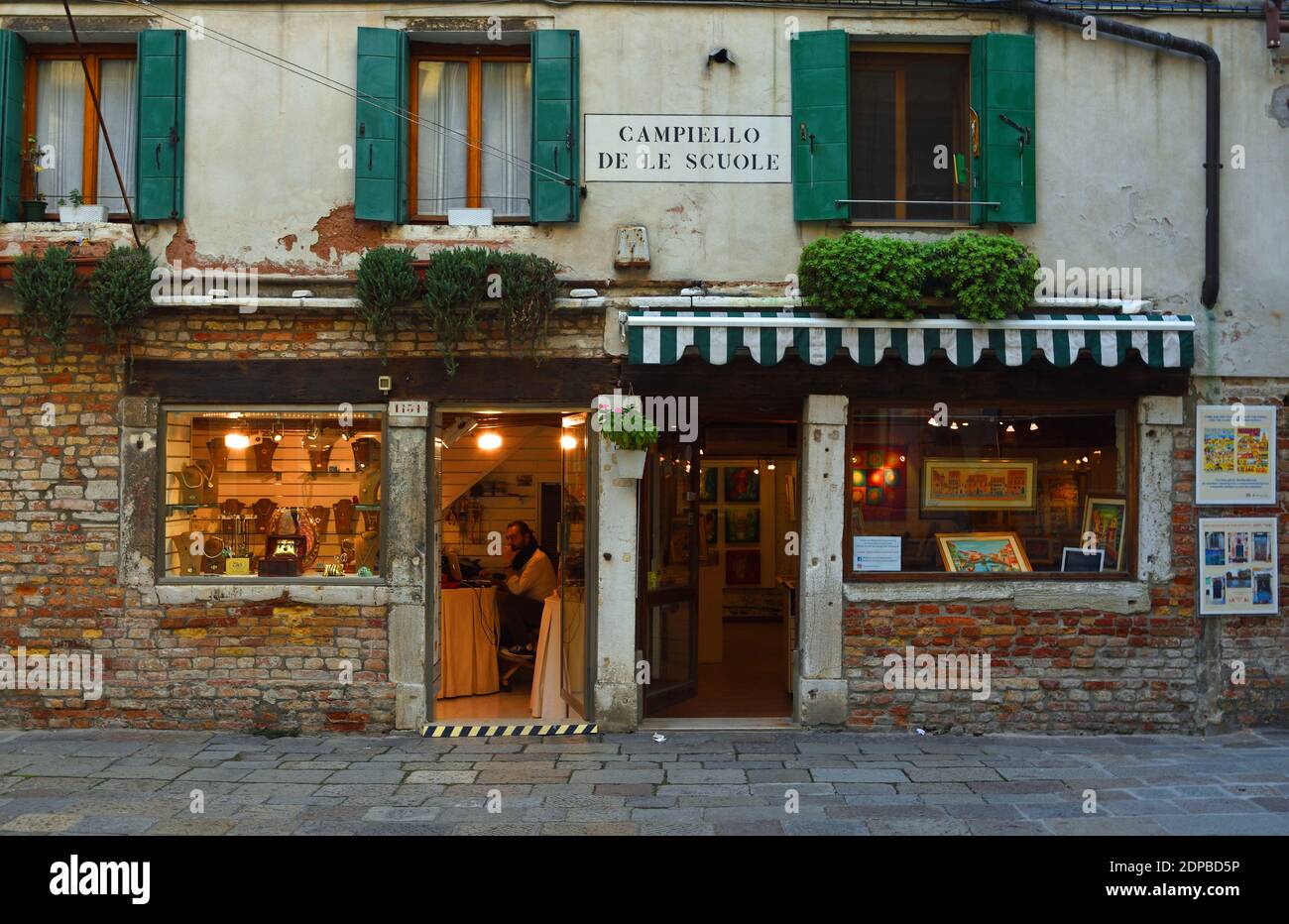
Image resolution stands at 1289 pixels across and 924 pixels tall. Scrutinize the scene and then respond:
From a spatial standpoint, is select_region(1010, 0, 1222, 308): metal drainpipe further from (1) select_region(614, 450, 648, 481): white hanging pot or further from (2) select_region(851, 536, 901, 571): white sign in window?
(1) select_region(614, 450, 648, 481): white hanging pot

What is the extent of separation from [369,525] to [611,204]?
3.10m

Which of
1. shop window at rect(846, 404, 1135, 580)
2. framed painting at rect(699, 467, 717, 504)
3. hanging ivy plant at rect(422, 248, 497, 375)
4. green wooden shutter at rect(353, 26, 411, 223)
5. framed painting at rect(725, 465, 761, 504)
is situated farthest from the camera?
framed painting at rect(725, 465, 761, 504)

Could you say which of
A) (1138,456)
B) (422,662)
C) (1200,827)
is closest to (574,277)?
(422,662)

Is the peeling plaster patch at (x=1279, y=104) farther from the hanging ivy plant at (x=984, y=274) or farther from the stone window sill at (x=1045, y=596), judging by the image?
the stone window sill at (x=1045, y=596)

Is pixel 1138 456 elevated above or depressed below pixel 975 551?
above

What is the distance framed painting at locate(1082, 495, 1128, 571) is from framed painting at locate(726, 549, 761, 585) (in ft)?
18.5

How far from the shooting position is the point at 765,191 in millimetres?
8398

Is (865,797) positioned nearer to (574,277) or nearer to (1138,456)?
(1138,456)

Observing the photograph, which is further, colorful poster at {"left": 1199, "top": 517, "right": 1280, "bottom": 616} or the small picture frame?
the small picture frame

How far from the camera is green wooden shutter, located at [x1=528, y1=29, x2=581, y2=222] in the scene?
8.30 metres

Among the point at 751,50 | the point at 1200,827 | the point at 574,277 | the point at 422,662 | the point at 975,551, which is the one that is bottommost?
the point at 1200,827

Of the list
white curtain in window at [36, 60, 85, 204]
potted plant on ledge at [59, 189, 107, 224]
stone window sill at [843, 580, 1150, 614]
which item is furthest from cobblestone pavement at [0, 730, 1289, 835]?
white curtain in window at [36, 60, 85, 204]

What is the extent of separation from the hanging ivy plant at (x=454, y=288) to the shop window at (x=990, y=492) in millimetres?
3019

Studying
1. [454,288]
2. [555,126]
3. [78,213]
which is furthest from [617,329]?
[78,213]
